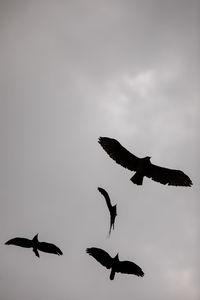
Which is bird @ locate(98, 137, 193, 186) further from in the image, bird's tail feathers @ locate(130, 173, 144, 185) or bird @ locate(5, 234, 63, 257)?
bird @ locate(5, 234, 63, 257)

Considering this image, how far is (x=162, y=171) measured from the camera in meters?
14.7

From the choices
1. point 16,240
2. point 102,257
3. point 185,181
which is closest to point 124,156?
point 185,181

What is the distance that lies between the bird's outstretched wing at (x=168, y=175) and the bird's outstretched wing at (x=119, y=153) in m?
0.59

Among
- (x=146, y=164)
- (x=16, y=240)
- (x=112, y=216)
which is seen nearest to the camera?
(x=112, y=216)

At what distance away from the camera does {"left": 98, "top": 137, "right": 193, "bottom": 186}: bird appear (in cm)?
1446

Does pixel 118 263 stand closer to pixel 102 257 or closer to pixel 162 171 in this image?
pixel 102 257

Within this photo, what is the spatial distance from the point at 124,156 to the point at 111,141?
814 mm

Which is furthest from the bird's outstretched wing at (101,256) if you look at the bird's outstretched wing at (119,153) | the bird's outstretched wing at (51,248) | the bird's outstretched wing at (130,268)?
the bird's outstretched wing at (119,153)

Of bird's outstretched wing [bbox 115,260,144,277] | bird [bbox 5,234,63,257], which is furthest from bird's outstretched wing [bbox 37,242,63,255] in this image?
bird's outstretched wing [bbox 115,260,144,277]

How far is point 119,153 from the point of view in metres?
14.8

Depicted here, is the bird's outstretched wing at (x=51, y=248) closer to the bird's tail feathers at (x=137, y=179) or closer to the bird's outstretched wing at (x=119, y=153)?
the bird's tail feathers at (x=137, y=179)

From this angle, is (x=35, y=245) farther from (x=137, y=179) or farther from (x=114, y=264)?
(x=137, y=179)

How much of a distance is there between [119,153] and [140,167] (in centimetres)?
92

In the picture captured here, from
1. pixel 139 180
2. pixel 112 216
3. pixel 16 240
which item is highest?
pixel 139 180
